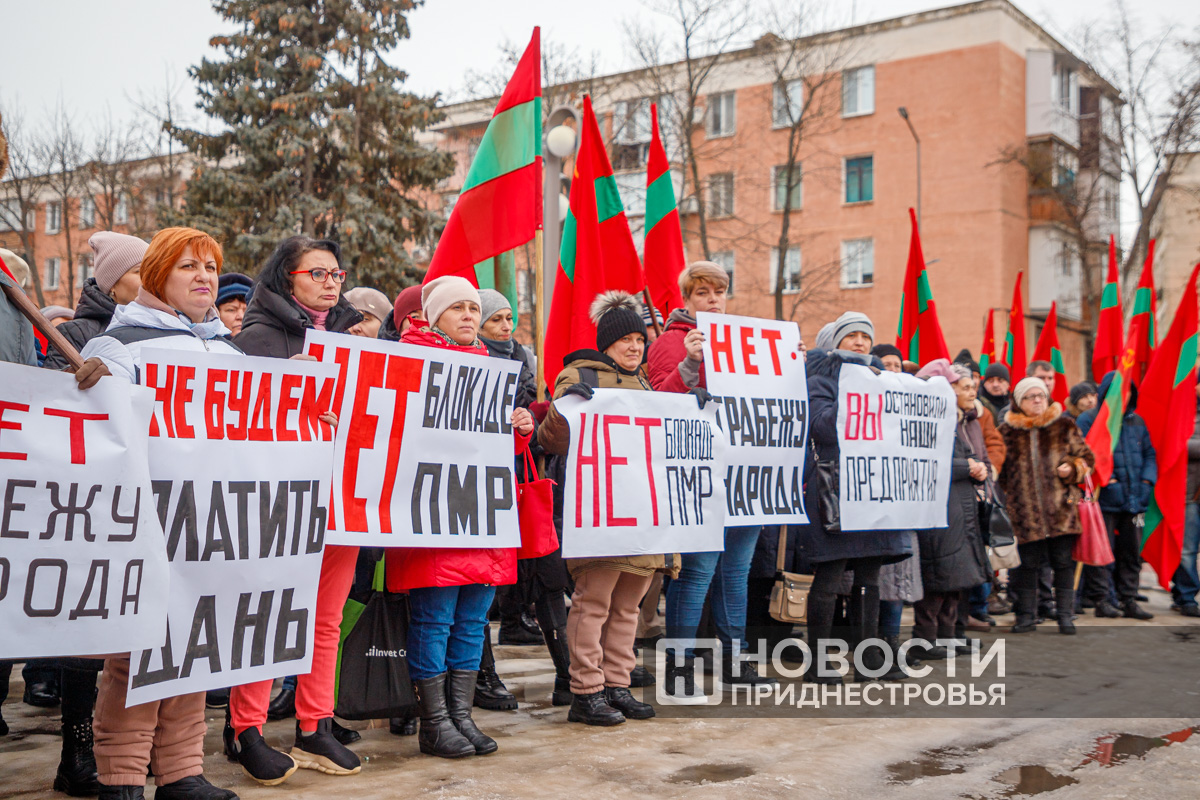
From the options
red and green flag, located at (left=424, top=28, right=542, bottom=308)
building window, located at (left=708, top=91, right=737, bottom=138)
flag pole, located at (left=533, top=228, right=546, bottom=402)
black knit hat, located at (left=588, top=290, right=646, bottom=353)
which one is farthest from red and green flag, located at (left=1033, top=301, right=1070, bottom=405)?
building window, located at (left=708, top=91, right=737, bottom=138)

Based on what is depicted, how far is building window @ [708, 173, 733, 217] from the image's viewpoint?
33.9 m

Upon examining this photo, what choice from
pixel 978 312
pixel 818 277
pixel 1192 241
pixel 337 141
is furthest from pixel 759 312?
pixel 1192 241

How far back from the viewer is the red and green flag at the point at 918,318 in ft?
32.4

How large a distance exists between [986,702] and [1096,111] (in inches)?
1329

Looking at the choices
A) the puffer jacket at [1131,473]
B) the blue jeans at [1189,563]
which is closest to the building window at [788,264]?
the puffer jacket at [1131,473]

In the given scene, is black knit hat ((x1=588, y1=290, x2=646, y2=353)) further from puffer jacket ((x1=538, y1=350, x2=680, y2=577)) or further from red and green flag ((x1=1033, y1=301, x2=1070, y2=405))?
red and green flag ((x1=1033, y1=301, x2=1070, y2=405))

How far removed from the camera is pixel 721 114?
120ft

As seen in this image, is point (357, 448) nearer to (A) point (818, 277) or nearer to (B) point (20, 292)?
(B) point (20, 292)

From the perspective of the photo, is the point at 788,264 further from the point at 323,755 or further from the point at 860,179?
the point at 323,755

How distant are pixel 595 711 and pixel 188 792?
2.07m

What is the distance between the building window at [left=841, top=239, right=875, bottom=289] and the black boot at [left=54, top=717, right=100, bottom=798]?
3227cm

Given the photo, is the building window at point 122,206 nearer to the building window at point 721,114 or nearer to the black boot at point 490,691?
the building window at point 721,114

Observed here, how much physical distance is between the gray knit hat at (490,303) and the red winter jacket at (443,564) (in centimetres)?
63

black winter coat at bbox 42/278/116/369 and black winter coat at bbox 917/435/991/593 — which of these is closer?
black winter coat at bbox 42/278/116/369
